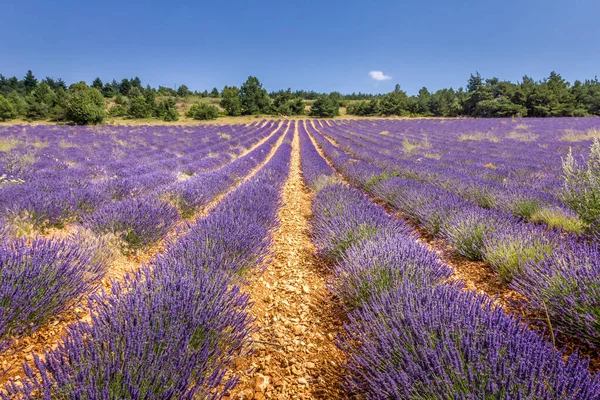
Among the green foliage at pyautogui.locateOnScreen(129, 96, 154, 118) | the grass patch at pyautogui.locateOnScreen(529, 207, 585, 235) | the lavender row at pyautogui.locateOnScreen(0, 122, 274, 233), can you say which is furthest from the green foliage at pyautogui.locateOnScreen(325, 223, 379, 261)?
the green foliage at pyautogui.locateOnScreen(129, 96, 154, 118)

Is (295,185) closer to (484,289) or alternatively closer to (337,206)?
(337,206)

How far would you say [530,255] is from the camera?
243 cm

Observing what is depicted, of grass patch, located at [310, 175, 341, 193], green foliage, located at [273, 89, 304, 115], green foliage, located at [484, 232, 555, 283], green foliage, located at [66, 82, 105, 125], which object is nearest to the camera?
green foliage, located at [484, 232, 555, 283]

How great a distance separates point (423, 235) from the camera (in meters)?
4.03

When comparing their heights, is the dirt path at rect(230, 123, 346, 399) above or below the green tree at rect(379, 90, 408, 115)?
below

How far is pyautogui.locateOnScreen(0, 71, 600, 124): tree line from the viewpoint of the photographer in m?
31.6

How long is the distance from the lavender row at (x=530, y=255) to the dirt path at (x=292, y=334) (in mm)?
1285

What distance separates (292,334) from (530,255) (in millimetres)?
2261

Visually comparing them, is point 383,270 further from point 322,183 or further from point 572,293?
point 322,183

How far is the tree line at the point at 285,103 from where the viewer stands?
31609 mm

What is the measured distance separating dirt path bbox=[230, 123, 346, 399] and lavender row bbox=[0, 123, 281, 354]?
1318mm

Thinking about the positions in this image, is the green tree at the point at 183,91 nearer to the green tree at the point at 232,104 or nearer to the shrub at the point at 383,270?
the green tree at the point at 232,104

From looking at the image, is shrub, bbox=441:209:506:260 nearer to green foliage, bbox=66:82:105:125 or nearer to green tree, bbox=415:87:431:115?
green foliage, bbox=66:82:105:125

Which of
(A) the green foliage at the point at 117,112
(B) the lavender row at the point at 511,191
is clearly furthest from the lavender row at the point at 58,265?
(A) the green foliage at the point at 117,112
